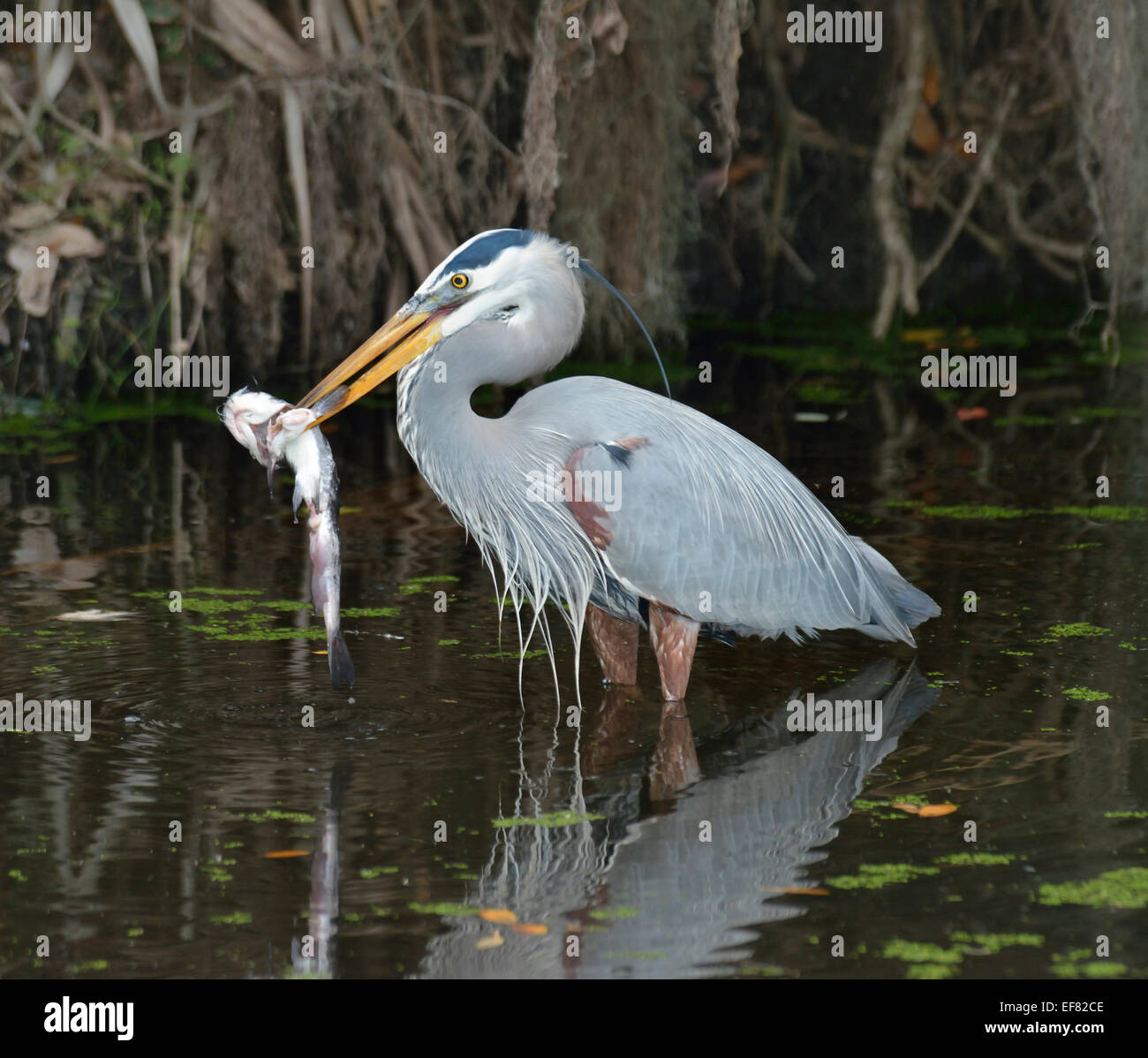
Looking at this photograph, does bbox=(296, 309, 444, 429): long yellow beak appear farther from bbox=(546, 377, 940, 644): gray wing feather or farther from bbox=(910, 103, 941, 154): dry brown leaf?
bbox=(910, 103, 941, 154): dry brown leaf

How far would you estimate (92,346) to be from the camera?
40.9ft

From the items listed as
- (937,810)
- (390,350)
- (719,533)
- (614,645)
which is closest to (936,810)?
(937,810)

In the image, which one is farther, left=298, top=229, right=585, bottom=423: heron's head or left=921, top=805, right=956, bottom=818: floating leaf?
left=298, top=229, right=585, bottom=423: heron's head

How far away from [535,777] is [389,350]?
5.01 ft

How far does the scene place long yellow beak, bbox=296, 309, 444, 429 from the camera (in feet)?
20.9

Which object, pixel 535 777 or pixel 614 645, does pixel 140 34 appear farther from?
pixel 535 777

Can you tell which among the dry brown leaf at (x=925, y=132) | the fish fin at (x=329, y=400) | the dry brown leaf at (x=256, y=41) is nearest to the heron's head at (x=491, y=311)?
the fish fin at (x=329, y=400)

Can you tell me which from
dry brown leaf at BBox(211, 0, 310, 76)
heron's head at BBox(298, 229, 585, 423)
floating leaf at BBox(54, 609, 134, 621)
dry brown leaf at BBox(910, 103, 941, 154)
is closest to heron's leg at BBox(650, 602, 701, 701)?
heron's head at BBox(298, 229, 585, 423)

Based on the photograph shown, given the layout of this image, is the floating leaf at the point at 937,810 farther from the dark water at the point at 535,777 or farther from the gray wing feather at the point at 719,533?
the gray wing feather at the point at 719,533

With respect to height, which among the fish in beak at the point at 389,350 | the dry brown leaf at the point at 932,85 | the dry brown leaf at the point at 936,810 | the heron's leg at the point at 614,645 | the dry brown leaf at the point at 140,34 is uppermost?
the dry brown leaf at the point at 932,85

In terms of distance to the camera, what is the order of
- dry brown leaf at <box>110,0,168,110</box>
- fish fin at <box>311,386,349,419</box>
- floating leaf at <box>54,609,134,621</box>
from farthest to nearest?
dry brown leaf at <box>110,0,168,110</box>
floating leaf at <box>54,609,134,621</box>
fish fin at <box>311,386,349,419</box>

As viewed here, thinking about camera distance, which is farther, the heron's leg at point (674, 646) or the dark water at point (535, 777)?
the heron's leg at point (674, 646)

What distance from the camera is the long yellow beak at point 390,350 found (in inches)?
250

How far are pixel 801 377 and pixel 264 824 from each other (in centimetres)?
916
